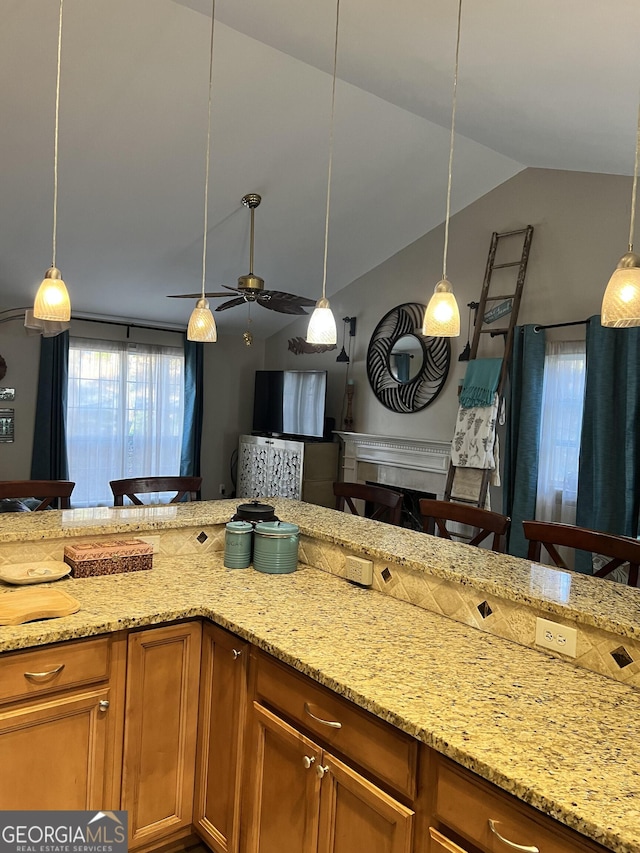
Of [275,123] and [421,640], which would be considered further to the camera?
[275,123]

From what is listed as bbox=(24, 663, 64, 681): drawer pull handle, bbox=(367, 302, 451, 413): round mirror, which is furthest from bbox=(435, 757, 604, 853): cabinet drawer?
bbox=(367, 302, 451, 413): round mirror

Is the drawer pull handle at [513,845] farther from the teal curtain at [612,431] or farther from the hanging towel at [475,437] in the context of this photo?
the hanging towel at [475,437]

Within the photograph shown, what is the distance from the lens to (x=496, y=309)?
481 centimetres

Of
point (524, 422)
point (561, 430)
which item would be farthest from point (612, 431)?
point (524, 422)

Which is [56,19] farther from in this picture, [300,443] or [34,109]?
[300,443]

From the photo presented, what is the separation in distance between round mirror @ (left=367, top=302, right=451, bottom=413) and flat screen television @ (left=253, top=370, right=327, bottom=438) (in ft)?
2.07

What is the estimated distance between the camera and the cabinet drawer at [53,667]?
160 cm

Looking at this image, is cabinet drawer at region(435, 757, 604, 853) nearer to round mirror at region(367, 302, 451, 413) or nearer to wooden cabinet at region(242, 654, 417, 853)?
wooden cabinet at region(242, 654, 417, 853)

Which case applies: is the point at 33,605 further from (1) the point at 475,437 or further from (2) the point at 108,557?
(1) the point at 475,437

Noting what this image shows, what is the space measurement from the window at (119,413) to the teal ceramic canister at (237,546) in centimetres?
444

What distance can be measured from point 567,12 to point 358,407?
4.35m

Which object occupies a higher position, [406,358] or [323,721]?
[406,358]

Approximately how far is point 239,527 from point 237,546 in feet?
0.24

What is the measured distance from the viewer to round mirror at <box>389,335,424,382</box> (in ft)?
18.0
